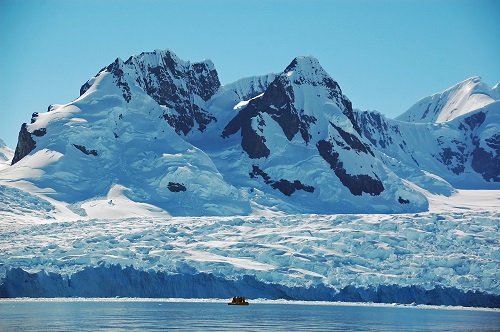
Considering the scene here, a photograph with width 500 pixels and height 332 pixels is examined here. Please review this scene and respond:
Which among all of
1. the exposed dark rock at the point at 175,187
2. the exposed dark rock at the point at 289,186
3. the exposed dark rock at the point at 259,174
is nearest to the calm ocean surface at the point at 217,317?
the exposed dark rock at the point at 175,187

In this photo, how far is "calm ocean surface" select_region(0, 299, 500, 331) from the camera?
69.6 m

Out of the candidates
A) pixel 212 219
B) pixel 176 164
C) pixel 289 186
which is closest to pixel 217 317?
pixel 212 219

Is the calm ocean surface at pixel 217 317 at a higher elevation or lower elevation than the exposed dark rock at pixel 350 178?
lower

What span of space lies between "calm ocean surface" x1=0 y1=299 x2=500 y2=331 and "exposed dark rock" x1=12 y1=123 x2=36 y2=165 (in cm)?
7706

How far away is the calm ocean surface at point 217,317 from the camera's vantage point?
69625mm

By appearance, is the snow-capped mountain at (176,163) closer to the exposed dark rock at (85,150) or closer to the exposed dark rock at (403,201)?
the exposed dark rock at (85,150)

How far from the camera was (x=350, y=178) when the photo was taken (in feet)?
627

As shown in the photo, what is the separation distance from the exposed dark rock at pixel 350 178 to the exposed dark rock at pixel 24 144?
58.7 meters

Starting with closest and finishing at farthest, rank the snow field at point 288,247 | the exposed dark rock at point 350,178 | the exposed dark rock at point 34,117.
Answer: the snow field at point 288,247 < the exposed dark rock at point 34,117 < the exposed dark rock at point 350,178

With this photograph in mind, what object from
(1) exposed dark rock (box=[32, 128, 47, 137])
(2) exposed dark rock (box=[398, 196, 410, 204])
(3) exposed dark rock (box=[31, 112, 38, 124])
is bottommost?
(2) exposed dark rock (box=[398, 196, 410, 204])

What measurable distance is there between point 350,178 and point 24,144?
65061 mm

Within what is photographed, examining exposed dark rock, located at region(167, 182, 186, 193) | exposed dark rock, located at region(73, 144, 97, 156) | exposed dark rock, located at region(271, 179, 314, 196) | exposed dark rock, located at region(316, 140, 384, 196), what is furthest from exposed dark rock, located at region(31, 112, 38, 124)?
exposed dark rock, located at region(316, 140, 384, 196)

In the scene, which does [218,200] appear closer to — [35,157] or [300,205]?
[300,205]

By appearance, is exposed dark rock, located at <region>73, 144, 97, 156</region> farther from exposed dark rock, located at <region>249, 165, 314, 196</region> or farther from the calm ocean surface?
the calm ocean surface
